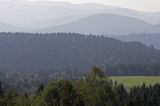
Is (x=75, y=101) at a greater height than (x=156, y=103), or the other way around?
(x=75, y=101)

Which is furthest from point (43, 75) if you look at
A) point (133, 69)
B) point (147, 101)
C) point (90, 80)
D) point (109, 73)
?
point (90, 80)

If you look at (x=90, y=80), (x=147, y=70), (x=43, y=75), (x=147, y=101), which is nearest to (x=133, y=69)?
(x=147, y=70)

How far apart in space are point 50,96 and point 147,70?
14546 cm

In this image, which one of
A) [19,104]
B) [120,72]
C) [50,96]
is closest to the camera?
[50,96]

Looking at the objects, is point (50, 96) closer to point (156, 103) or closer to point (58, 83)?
point (58, 83)

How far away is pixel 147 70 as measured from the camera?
579 ft

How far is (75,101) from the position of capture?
104ft

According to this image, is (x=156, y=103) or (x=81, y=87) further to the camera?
(x=156, y=103)

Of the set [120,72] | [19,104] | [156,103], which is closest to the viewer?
[19,104]

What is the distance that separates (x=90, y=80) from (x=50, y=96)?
25.9ft

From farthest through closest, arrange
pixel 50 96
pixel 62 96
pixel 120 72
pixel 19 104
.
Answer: pixel 120 72
pixel 19 104
pixel 50 96
pixel 62 96

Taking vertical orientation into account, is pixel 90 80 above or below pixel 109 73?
above

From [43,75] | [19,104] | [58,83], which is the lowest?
[43,75]

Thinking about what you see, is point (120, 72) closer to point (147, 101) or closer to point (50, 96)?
point (147, 101)
